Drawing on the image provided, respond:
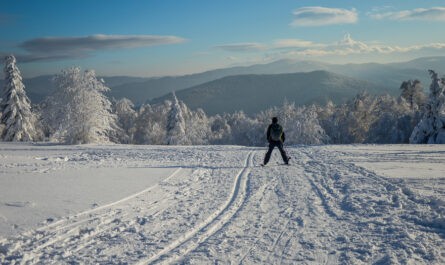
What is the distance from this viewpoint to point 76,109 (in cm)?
3056

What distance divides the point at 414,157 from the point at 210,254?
13.9 metres

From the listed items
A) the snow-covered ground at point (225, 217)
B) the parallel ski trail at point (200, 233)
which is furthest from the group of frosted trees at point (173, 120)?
the parallel ski trail at point (200, 233)

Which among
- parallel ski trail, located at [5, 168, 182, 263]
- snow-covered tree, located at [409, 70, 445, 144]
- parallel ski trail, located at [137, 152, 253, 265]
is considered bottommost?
parallel ski trail, located at [137, 152, 253, 265]

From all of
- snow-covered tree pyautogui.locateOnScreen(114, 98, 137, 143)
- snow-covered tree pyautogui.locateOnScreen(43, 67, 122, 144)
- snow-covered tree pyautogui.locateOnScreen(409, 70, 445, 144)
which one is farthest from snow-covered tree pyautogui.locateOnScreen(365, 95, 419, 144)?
snow-covered tree pyautogui.locateOnScreen(114, 98, 137, 143)

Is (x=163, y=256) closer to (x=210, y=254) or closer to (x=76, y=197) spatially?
(x=210, y=254)

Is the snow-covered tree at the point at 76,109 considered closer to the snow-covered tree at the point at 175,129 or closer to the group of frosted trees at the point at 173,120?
the group of frosted trees at the point at 173,120

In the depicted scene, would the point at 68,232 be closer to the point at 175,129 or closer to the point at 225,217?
the point at 225,217

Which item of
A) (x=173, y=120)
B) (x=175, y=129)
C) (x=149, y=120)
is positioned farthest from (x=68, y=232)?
(x=149, y=120)

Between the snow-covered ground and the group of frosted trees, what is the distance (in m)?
19.4

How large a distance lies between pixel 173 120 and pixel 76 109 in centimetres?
2520

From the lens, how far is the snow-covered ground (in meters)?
5.07

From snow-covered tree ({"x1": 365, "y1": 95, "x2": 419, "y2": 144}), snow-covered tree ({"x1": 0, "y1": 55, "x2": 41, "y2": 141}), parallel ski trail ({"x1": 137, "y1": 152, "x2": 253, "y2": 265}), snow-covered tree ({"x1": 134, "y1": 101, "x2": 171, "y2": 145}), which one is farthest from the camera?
snow-covered tree ({"x1": 134, "y1": 101, "x2": 171, "y2": 145})

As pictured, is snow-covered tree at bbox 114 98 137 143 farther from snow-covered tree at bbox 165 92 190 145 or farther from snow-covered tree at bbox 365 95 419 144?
snow-covered tree at bbox 365 95 419 144

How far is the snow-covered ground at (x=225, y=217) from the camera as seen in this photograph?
5.07 meters
